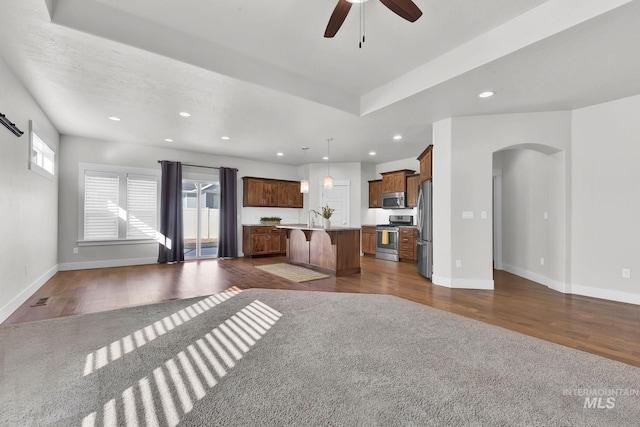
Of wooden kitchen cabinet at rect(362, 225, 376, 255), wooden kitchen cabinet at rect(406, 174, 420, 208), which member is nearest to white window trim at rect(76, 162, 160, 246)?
wooden kitchen cabinet at rect(362, 225, 376, 255)

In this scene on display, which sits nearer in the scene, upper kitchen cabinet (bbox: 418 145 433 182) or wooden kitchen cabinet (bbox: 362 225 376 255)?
upper kitchen cabinet (bbox: 418 145 433 182)

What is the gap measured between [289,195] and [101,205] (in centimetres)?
464

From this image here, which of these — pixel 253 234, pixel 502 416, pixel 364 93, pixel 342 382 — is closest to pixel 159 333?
pixel 342 382

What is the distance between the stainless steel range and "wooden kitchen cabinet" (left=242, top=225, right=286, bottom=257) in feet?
9.32

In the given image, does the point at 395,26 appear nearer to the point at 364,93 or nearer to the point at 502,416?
the point at 364,93

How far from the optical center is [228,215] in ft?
25.2

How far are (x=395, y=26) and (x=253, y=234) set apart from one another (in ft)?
20.2

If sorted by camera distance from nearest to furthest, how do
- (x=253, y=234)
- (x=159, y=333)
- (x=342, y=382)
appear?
1. (x=342, y=382)
2. (x=159, y=333)
3. (x=253, y=234)

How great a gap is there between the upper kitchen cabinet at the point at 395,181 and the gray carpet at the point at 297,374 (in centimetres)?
508

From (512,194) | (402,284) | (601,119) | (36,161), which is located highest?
(601,119)

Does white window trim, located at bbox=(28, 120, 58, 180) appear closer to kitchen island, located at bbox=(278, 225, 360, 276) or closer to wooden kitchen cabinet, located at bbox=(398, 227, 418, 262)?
kitchen island, located at bbox=(278, 225, 360, 276)

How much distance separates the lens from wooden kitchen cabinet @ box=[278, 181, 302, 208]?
8602mm

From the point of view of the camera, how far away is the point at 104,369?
6.56 ft

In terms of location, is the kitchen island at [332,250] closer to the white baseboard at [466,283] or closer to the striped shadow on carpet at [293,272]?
the striped shadow on carpet at [293,272]
